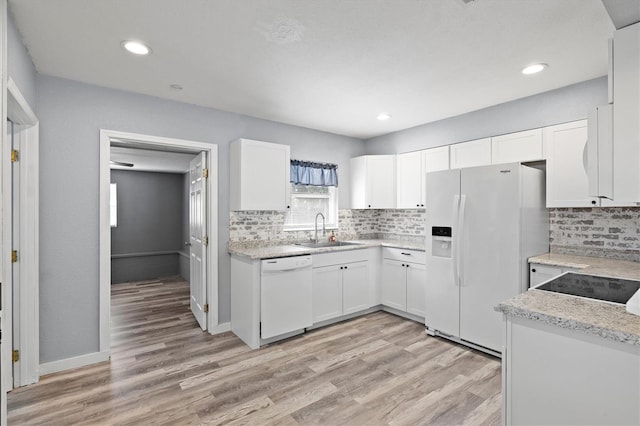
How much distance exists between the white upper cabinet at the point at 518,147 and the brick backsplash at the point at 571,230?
24.2 inches

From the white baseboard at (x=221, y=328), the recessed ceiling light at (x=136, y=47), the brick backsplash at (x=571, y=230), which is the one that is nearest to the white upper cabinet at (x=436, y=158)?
the brick backsplash at (x=571, y=230)

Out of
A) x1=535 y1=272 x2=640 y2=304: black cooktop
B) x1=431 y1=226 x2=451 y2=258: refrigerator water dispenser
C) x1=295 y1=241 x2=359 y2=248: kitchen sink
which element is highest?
x1=431 y1=226 x2=451 y2=258: refrigerator water dispenser

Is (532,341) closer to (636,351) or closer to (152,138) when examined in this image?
(636,351)

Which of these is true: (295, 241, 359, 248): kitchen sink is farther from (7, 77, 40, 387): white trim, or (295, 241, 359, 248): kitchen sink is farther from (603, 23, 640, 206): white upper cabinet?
(603, 23, 640, 206): white upper cabinet

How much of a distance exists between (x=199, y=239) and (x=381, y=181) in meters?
2.55

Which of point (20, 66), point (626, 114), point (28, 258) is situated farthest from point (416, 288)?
point (20, 66)

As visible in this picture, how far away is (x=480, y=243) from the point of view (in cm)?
309

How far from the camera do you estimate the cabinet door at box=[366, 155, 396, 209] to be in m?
4.57

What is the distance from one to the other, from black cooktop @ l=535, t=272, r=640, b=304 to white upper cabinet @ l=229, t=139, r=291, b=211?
106 inches

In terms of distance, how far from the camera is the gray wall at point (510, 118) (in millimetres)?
2900

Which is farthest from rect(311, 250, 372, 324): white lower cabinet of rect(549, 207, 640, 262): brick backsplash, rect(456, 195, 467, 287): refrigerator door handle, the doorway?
the doorway

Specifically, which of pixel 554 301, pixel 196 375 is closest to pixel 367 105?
pixel 554 301

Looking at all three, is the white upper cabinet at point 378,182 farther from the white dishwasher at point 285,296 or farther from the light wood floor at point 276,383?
the light wood floor at point 276,383

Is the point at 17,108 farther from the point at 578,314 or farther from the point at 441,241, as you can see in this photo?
the point at 441,241
